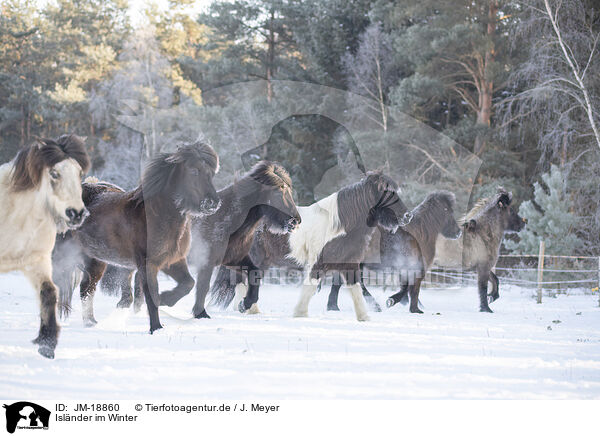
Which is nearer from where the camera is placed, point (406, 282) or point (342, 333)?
point (342, 333)

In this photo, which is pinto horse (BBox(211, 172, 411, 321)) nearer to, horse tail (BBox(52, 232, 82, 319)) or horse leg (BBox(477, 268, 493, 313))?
horse tail (BBox(52, 232, 82, 319))

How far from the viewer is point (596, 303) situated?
1138cm

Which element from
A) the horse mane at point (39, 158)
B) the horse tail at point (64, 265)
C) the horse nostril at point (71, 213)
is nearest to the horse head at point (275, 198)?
the horse tail at point (64, 265)

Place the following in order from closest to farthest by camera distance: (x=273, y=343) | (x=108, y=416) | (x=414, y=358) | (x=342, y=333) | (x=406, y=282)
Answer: (x=108, y=416) → (x=414, y=358) → (x=273, y=343) → (x=342, y=333) → (x=406, y=282)

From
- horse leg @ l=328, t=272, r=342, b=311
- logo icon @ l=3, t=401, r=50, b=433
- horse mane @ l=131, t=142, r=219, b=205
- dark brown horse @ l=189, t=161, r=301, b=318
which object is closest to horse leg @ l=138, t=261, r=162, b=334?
horse mane @ l=131, t=142, r=219, b=205

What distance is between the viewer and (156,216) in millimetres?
5406

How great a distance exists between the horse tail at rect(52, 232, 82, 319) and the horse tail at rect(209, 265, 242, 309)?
1817mm

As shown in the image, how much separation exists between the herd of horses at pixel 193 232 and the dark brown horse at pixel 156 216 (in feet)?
0.04

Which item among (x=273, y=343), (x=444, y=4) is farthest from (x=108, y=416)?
(x=444, y=4)

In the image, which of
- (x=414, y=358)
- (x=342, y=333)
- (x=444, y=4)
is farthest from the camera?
(x=444, y=4)

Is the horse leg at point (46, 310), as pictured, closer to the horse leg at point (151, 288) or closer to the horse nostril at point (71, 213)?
the horse nostril at point (71, 213)

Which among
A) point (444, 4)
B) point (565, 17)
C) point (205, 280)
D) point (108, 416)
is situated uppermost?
point (444, 4)

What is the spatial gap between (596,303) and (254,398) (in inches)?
390

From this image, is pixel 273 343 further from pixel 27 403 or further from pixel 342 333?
pixel 27 403
